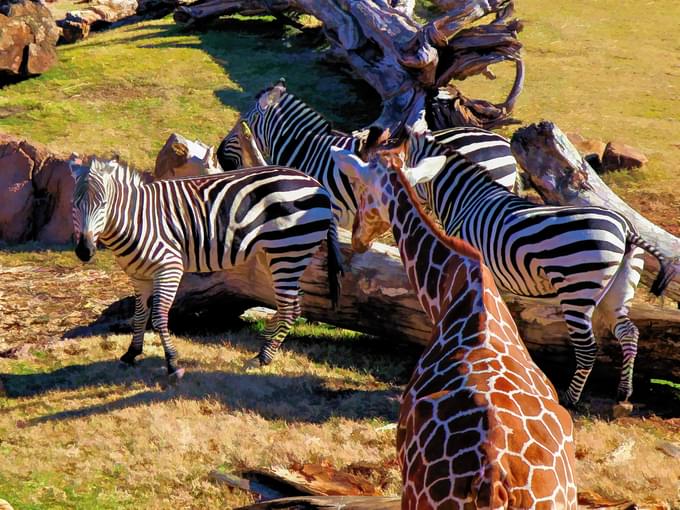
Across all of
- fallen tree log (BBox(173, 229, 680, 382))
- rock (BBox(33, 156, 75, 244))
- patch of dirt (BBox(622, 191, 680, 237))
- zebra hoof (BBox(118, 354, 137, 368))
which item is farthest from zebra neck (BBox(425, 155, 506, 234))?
rock (BBox(33, 156, 75, 244))

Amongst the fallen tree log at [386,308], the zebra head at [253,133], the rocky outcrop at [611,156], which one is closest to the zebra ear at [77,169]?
the fallen tree log at [386,308]

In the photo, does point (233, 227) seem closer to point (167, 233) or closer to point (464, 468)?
point (167, 233)

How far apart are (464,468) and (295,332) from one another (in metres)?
6.35

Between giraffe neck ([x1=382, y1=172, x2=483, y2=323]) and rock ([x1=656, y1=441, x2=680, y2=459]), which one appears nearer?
giraffe neck ([x1=382, y1=172, x2=483, y2=323])

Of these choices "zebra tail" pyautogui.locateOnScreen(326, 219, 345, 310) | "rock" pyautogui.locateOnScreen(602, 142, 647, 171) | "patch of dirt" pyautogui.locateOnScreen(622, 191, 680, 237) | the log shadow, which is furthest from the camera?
the log shadow

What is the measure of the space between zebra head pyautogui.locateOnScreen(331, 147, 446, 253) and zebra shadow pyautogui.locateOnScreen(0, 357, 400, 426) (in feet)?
6.23

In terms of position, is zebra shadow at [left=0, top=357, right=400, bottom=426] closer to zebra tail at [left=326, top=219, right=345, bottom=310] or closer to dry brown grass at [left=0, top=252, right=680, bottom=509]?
dry brown grass at [left=0, top=252, right=680, bottom=509]

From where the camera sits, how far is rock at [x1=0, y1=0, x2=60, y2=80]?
17.9 metres

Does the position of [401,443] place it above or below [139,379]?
above

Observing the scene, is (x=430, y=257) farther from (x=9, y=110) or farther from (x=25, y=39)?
(x=25, y=39)

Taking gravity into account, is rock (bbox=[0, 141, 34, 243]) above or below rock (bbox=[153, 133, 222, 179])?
below

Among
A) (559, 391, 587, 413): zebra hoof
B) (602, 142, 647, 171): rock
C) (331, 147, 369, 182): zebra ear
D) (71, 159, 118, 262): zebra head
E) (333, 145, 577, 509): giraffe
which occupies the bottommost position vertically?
(559, 391, 587, 413): zebra hoof

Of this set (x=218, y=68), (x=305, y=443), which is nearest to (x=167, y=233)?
(x=305, y=443)

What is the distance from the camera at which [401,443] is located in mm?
4512
